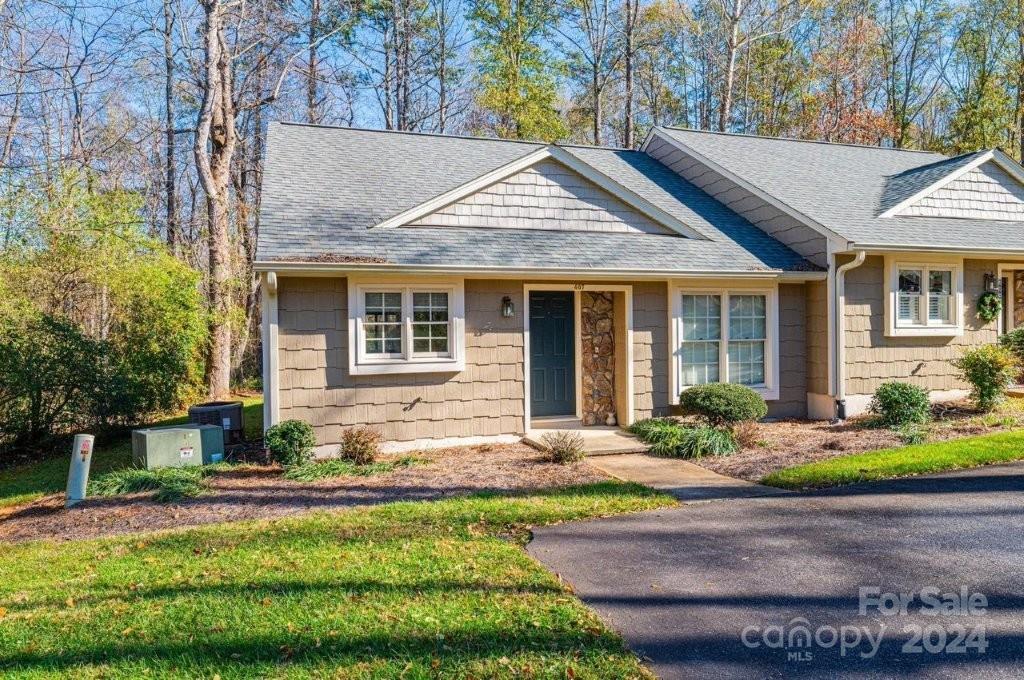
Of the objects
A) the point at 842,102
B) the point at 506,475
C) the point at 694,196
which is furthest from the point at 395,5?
the point at 506,475

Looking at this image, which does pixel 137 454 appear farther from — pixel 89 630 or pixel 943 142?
pixel 943 142

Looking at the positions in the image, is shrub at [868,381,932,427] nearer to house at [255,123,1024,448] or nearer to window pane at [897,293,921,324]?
house at [255,123,1024,448]

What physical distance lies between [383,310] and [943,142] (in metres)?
26.3

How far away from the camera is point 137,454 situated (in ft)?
26.0

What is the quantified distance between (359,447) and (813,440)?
238 inches

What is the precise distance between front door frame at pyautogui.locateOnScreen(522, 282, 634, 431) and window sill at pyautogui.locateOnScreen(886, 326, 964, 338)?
445 cm

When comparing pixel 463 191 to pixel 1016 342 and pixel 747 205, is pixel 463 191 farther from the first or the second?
pixel 1016 342

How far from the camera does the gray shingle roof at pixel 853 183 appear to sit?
405 inches

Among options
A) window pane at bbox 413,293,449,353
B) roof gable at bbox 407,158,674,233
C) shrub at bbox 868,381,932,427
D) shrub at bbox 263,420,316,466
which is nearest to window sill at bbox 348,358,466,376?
window pane at bbox 413,293,449,353

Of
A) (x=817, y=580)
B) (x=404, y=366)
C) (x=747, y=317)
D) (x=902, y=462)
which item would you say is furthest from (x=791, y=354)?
(x=817, y=580)

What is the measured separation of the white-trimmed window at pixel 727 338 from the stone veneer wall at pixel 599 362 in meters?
0.98

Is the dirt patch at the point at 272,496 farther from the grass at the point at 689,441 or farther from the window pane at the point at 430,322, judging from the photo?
the window pane at the point at 430,322

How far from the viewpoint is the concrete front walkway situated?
6.33 metres

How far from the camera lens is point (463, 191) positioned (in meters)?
9.35
